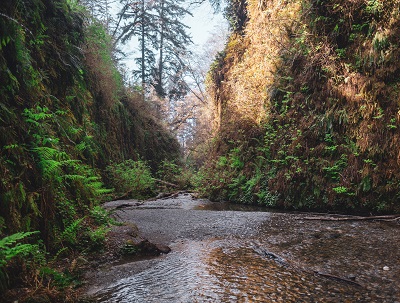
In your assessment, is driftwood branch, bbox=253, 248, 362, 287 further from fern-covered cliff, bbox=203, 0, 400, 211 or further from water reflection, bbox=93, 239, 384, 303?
fern-covered cliff, bbox=203, 0, 400, 211

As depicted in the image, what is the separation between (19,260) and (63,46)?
5210 millimetres

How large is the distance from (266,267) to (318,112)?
20.4 feet

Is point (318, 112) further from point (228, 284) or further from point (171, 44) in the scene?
point (171, 44)

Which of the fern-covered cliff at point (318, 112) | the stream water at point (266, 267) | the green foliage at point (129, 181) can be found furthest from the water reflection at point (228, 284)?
the green foliage at point (129, 181)

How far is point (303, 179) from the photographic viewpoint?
7.94 metres

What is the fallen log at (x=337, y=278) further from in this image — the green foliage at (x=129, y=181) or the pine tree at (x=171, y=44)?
the pine tree at (x=171, y=44)

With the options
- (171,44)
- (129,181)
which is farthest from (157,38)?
(129,181)

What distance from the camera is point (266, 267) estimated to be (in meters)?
3.44

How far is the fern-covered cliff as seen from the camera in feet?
21.6

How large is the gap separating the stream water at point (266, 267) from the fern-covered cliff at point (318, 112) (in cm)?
178

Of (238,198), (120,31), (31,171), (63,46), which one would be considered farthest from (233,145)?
(120,31)

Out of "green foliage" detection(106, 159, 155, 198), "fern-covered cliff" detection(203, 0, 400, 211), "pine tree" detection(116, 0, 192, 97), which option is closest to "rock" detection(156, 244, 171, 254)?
"fern-covered cliff" detection(203, 0, 400, 211)

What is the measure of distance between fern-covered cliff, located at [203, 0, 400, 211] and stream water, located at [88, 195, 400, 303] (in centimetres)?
178

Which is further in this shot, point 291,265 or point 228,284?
point 291,265
